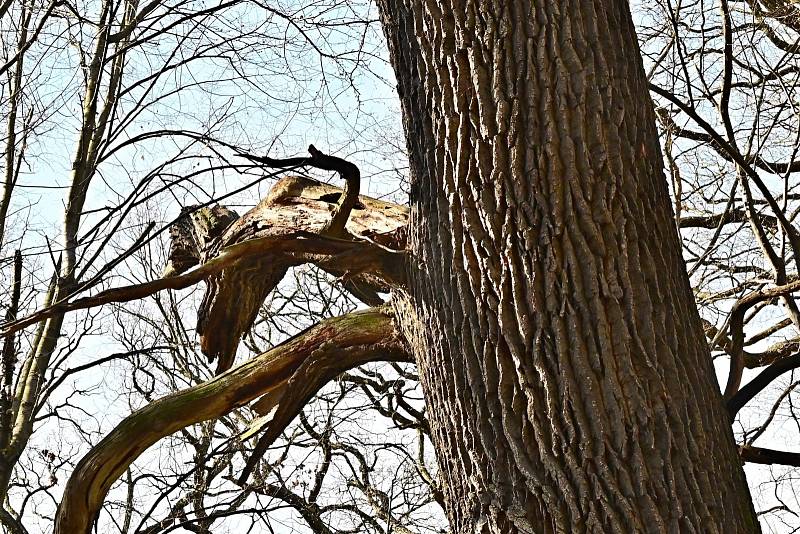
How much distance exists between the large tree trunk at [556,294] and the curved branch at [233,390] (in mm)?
370

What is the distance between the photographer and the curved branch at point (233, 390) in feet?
8.30

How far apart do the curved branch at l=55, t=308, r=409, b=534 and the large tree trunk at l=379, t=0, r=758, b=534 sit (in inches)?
14.6

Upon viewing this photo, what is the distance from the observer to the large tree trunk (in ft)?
6.28

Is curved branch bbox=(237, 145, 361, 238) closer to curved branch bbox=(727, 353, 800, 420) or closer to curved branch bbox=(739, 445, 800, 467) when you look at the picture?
curved branch bbox=(727, 353, 800, 420)

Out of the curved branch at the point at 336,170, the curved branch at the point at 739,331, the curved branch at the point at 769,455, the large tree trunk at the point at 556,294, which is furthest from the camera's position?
the curved branch at the point at 769,455

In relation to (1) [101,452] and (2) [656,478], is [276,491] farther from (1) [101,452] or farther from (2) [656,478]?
(2) [656,478]

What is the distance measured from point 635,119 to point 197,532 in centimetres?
503

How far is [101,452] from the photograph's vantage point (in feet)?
8.40

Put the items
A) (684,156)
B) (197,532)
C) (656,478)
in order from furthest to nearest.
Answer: (197,532), (684,156), (656,478)

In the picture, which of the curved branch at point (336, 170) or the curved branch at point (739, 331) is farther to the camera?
the curved branch at point (739, 331)

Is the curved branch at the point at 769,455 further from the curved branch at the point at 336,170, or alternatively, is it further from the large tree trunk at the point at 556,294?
the curved branch at the point at 336,170

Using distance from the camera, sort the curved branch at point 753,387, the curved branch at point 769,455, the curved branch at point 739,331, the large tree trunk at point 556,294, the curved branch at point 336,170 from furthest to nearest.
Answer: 1. the curved branch at point 769,455
2. the curved branch at point 739,331
3. the curved branch at point 753,387
4. the curved branch at point 336,170
5. the large tree trunk at point 556,294

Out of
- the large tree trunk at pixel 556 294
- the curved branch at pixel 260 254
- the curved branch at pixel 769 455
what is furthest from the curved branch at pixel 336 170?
the curved branch at pixel 769 455

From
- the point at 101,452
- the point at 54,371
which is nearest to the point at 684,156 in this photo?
the point at 101,452
